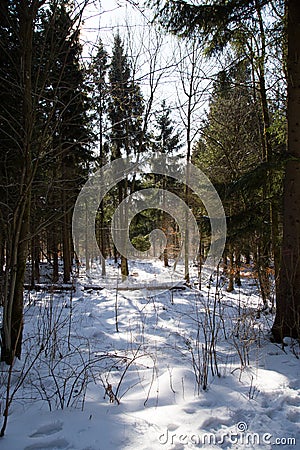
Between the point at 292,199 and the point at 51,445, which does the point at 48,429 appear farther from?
the point at 292,199

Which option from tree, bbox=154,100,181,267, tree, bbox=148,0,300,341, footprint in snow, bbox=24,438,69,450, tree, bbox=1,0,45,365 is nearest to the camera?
footprint in snow, bbox=24,438,69,450

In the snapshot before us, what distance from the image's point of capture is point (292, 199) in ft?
13.6

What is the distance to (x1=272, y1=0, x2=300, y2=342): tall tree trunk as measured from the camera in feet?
13.3

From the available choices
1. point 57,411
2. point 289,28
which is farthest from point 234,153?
Result: point 57,411

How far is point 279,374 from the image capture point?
9.76 ft

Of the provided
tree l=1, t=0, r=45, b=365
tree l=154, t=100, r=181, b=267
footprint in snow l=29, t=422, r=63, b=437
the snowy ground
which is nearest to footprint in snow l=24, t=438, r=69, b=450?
the snowy ground

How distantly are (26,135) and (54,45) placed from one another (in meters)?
1.12

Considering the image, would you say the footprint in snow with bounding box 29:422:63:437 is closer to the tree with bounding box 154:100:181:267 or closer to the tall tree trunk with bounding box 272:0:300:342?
the tall tree trunk with bounding box 272:0:300:342

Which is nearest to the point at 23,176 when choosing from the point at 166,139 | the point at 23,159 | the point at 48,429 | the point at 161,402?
the point at 23,159

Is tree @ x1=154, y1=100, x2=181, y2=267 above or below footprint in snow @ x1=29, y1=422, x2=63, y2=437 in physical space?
above

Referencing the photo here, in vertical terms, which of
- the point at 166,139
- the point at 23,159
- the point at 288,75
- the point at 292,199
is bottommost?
the point at 292,199

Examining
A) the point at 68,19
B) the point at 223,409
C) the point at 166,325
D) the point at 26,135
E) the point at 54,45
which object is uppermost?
the point at 68,19

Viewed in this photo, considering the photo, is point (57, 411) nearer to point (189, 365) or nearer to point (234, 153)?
point (189, 365)

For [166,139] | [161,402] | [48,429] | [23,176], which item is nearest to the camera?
[48,429]
